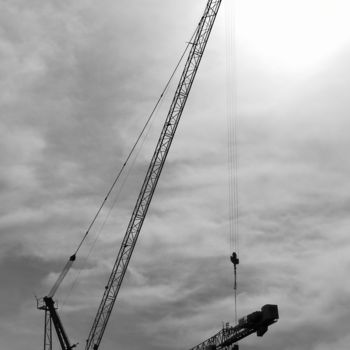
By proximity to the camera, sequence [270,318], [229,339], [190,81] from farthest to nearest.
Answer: [190,81], [229,339], [270,318]

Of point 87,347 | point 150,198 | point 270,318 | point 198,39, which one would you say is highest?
point 198,39

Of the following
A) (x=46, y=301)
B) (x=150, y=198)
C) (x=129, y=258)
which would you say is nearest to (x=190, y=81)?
(x=150, y=198)

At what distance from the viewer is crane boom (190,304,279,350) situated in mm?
108912

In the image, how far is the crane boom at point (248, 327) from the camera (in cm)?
10891

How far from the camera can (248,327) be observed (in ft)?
383

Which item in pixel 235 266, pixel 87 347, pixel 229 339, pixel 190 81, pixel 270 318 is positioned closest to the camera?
pixel 270 318

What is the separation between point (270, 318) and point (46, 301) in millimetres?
67738

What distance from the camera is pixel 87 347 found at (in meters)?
150

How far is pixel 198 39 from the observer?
464ft

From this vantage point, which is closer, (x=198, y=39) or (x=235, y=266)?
(x=235, y=266)

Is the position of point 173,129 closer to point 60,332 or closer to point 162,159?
Result: point 162,159

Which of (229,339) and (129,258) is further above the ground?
(129,258)

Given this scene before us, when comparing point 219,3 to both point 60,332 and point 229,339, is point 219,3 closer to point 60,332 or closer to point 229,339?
point 229,339

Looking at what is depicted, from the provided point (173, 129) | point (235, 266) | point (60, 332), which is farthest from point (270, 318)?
point (60, 332)
